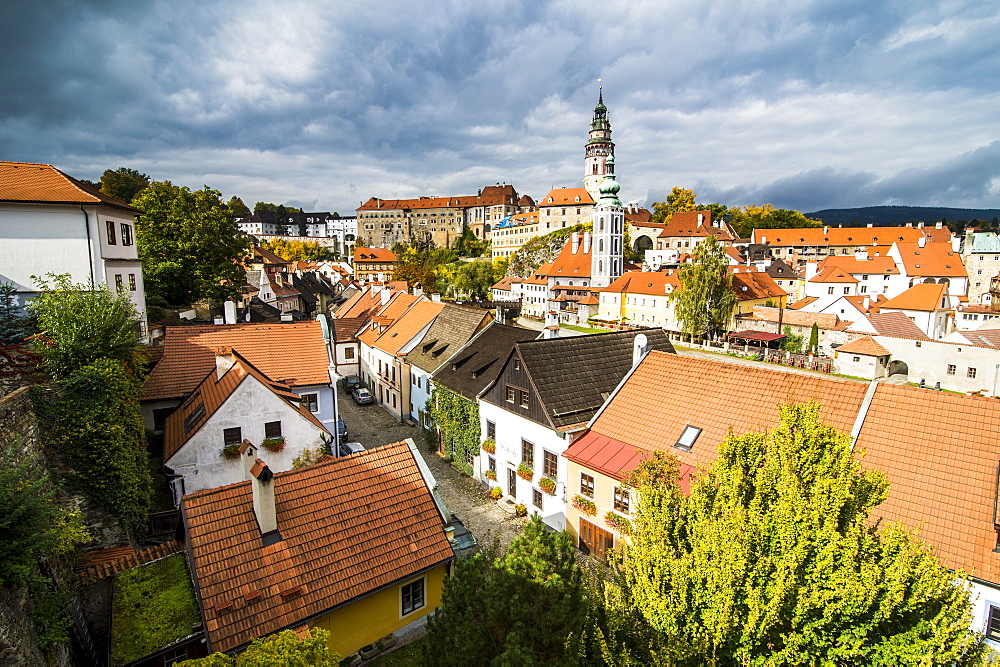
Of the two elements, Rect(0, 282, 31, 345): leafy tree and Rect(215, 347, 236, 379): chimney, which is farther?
Rect(215, 347, 236, 379): chimney

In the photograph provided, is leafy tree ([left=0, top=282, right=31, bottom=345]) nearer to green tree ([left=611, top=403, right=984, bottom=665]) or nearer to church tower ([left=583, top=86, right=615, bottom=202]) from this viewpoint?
green tree ([left=611, top=403, right=984, bottom=665])

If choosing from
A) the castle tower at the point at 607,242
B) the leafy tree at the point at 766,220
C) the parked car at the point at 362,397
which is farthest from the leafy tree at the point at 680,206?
the parked car at the point at 362,397

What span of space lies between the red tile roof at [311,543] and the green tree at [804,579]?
6742 millimetres

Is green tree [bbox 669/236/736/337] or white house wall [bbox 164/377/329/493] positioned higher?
green tree [bbox 669/236/736/337]

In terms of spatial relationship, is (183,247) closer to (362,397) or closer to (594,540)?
(362,397)

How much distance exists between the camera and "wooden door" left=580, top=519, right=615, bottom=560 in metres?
16.4

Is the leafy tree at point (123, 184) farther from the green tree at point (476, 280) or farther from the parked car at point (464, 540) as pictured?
the parked car at point (464, 540)

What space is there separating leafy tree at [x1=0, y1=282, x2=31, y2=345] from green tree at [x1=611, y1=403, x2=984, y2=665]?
829 inches

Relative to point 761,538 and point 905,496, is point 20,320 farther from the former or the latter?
point 905,496

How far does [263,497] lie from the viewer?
34.5 ft

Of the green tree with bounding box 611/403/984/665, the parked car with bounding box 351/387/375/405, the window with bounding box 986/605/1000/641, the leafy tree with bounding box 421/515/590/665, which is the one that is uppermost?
the green tree with bounding box 611/403/984/665

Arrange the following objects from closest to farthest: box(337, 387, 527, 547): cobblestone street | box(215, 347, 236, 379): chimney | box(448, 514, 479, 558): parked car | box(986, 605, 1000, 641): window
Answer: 1. box(986, 605, 1000, 641): window
2. box(448, 514, 479, 558): parked car
3. box(215, 347, 236, 379): chimney
4. box(337, 387, 527, 547): cobblestone street

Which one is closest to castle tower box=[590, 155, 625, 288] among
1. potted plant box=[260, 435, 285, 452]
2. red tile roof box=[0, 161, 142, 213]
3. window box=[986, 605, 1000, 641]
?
red tile roof box=[0, 161, 142, 213]

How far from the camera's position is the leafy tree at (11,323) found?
53.1ft
